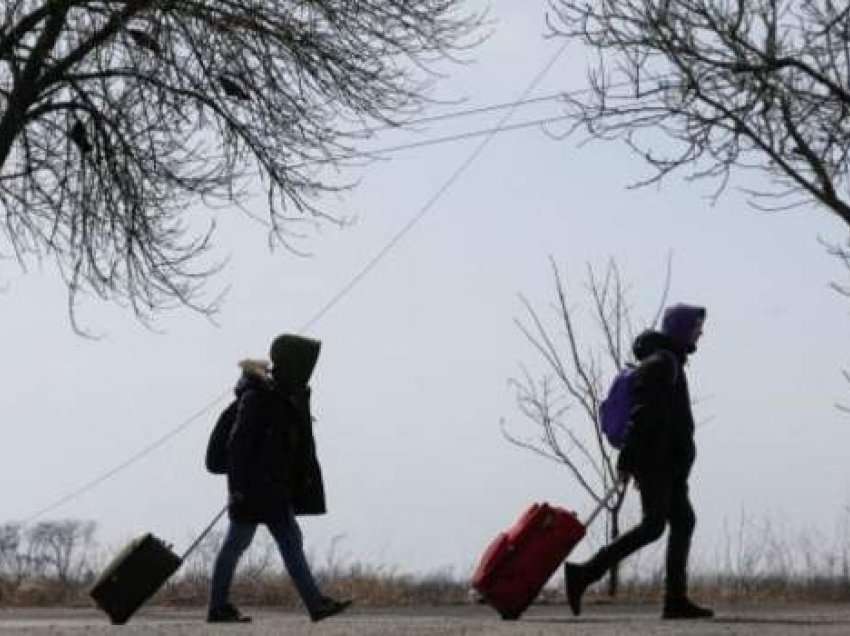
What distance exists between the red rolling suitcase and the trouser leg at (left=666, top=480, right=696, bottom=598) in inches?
20.2

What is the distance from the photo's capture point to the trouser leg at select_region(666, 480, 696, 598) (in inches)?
412

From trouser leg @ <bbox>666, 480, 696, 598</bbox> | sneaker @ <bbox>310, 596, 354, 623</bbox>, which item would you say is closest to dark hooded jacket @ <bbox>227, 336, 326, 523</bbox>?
sneaker @ <bbox>310, 596, 354, 623</bbox>

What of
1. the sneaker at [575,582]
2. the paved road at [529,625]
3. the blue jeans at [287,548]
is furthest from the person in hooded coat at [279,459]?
the sneaker at [575,582]

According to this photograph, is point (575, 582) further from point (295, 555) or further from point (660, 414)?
point (295, 555)

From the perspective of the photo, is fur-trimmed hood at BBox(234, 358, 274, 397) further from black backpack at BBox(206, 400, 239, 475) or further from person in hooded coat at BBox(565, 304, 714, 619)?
person in hooded coat at BBox(565, 304, 714, 619)

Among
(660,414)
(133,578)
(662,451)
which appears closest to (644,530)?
(662,451)

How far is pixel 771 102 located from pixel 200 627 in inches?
215

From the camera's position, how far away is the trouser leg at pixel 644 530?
409 inches

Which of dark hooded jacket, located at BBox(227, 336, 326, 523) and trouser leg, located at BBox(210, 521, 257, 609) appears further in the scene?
trouser leg, located at BBox(210, 521, 257, 609)

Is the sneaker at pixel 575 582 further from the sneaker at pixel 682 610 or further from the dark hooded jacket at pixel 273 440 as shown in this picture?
the dark hooded jacket at pixel 273 440

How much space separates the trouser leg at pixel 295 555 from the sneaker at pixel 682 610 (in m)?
1.90

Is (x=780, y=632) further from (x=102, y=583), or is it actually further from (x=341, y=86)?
(x=341, y=86)

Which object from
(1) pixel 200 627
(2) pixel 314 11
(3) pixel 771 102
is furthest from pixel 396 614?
(2) pixel 314 11

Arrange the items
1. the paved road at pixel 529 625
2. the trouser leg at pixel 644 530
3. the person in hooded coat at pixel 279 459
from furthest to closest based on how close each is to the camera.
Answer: the person in hooded coat at pixel 279 459
the trouser leg at pixel 644 530
the paved road at pixel 529 625
